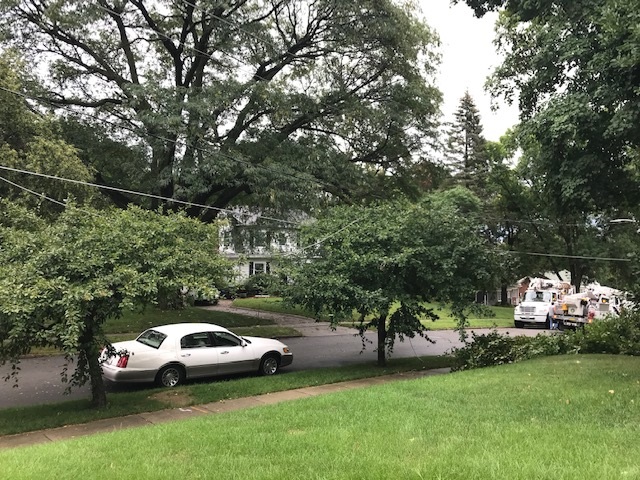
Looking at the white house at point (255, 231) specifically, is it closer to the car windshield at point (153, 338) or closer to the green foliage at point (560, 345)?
the car windshield at point (153, 338)

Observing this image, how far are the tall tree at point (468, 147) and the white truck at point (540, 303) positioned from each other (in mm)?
22836

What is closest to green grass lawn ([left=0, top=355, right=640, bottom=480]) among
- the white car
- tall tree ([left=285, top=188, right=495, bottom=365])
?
the white car

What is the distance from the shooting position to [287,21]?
69.2 ft

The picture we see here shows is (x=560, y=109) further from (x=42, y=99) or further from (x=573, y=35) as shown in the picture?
(x=42, y=99)

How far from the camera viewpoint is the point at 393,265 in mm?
12914

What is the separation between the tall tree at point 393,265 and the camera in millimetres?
12719

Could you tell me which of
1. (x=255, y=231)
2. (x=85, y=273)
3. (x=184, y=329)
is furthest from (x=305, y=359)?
(x=85, y=273)

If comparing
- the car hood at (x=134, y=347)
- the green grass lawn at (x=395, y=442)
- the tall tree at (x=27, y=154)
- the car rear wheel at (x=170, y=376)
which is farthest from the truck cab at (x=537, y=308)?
the tall tree at (x=27, y=154)

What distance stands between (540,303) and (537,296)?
655 mm

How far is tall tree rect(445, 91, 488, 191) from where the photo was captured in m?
52.0

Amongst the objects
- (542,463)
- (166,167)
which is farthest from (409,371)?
(166,167)

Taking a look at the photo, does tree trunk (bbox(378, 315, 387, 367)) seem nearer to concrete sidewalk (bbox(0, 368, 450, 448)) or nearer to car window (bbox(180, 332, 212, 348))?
concrete sidewalk (bbox(0, 368, 450, 448))

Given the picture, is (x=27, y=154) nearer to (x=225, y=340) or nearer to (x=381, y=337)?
(x=225, y=340)

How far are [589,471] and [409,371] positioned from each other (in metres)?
10.1
